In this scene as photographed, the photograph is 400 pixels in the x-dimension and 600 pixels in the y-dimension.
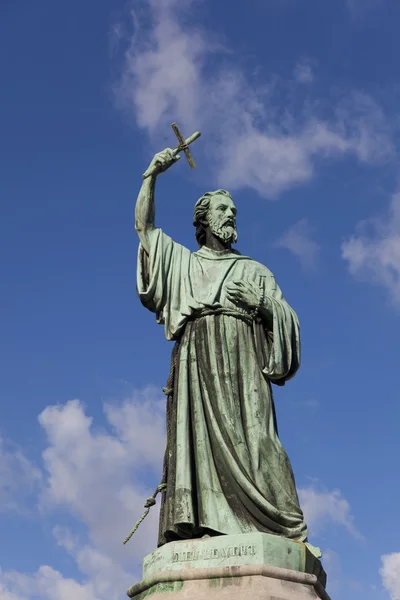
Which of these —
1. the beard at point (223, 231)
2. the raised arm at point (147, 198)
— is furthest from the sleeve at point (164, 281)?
the beard at point (223, 231)

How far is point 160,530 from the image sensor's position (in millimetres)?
10508

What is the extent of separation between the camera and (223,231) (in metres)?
12.7

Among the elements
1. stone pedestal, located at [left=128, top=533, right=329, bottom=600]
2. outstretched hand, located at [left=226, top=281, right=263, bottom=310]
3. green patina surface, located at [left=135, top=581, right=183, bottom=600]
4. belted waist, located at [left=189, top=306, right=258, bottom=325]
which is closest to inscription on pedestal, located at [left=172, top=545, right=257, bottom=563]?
stone pedestal, located at [left=128, top=533, right=329, bottom=600]

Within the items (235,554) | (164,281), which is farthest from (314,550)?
(164,281)

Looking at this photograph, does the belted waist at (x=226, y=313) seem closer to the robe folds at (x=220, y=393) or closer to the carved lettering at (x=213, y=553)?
the robe folds at (x=220, y=393)

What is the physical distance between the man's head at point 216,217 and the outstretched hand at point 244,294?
1.21 m

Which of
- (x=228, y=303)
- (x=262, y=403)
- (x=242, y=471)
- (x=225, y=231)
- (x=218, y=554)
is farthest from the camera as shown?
(x=225, y=231)

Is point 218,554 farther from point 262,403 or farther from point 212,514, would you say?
point 262,403

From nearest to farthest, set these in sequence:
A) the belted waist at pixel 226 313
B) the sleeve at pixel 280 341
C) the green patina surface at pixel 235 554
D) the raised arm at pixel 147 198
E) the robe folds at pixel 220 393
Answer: the green patina surface at pixel 235 554 < the robe folds at pixel 220 393 < the sleeve at pixel 280 341 < the belted waist at pixel 226 313 < the raised arm at pixel 147 198

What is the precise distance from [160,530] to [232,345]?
271 cm

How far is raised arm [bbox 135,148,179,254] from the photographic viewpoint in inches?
477

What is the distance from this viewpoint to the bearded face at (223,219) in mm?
12711

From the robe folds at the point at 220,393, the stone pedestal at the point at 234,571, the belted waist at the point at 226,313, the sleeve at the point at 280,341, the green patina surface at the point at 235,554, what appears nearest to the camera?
the stone pedestal at the point at 234,571

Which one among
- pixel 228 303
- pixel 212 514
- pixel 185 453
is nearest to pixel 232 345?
pixel 228 303
